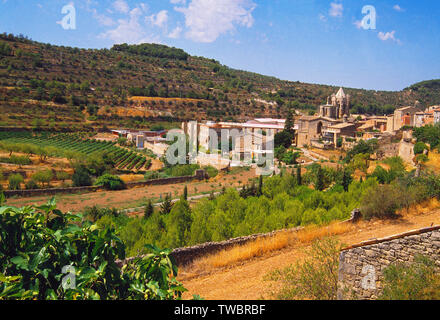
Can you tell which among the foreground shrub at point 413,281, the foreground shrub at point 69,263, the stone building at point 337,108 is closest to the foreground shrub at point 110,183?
the foreground shrub at point 69,263

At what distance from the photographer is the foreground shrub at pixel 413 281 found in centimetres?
358

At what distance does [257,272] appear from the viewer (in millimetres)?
7219

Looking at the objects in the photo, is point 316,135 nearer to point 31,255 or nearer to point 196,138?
point 196,138

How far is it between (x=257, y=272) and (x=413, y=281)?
388 centimetres

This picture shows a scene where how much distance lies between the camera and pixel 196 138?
125 ft

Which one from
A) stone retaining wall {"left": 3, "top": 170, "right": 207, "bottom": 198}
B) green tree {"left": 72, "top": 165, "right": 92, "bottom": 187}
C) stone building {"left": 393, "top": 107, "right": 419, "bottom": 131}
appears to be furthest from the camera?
stone building {"left": 393, "top": 107, "right": 419, "bottom": 131}

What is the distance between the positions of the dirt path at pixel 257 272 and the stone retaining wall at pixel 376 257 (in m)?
1.58

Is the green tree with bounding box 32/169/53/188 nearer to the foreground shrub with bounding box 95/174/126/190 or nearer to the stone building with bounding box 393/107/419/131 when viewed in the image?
the foreground shrub with bounding box 95/174/126/190

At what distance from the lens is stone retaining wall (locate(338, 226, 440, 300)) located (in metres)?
4.22

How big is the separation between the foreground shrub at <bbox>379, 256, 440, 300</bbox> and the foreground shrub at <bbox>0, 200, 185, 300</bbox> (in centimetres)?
257

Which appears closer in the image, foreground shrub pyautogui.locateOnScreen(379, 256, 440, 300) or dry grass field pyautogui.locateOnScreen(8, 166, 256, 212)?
foreground shrub pyautogui.locateOnScreen(379, 256, 440, 300)

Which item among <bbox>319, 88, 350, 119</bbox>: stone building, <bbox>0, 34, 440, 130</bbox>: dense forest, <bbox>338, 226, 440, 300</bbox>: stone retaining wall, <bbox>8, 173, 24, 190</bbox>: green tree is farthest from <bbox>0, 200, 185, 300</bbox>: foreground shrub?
<bbox>0, 34, 440, 130</bbox>: dense forest
